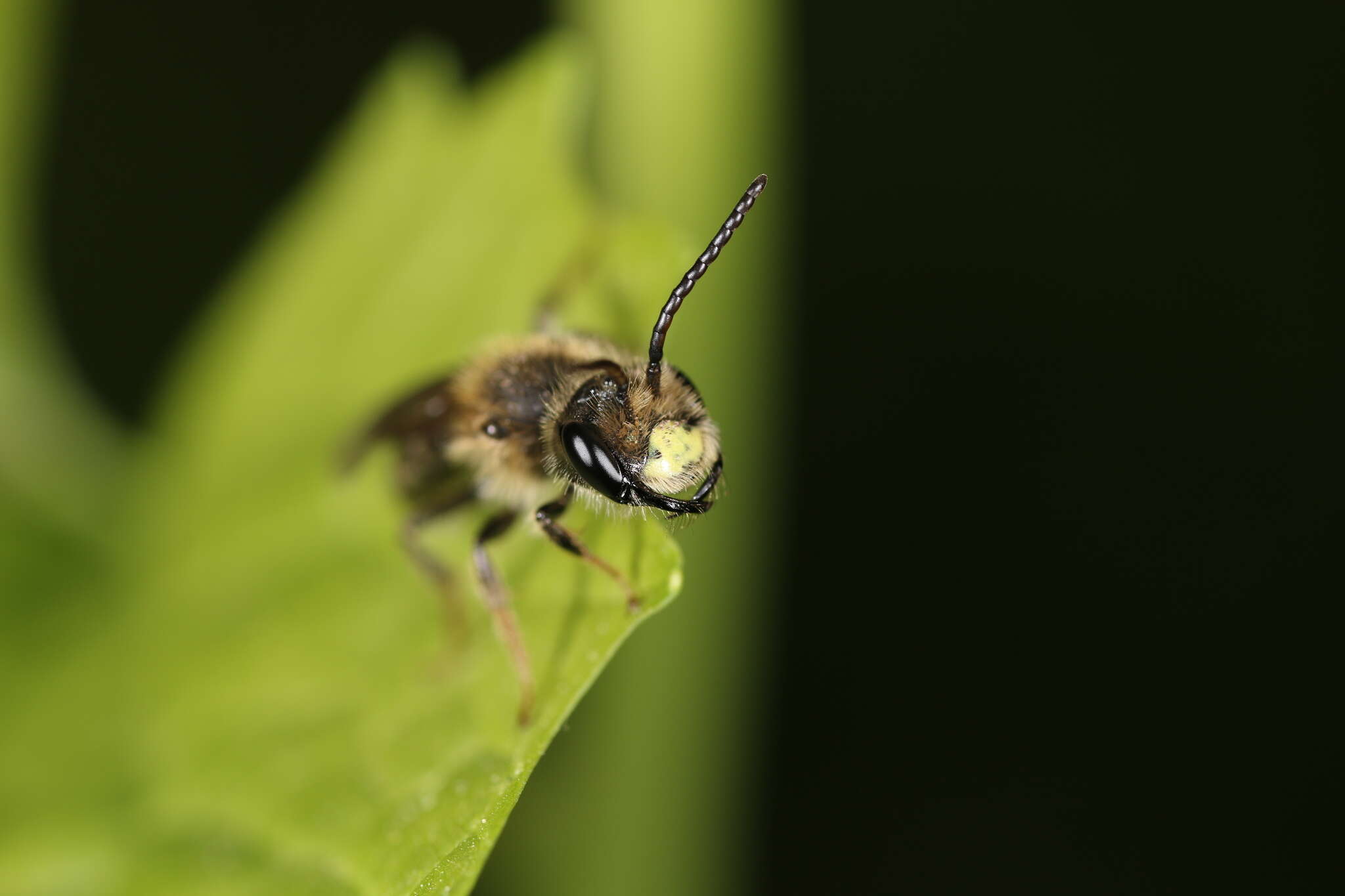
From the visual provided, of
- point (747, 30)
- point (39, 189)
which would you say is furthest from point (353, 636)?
point (39, 189)

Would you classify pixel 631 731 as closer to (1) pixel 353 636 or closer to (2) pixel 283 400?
→ (1) pixel 353 636

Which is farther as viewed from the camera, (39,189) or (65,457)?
(39,189)

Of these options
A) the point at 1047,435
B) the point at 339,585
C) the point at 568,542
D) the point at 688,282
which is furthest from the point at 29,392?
the point at 1047,435

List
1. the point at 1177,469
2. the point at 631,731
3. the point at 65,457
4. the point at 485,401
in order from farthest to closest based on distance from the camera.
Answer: the point at 1177,469
the point at 65,457
the point at 631,731
the point at 485,401

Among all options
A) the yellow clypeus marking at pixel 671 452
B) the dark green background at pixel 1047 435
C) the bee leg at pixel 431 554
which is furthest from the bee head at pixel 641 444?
the dark green background at pixel 1047 435

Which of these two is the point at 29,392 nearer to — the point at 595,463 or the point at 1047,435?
the point at 595,463

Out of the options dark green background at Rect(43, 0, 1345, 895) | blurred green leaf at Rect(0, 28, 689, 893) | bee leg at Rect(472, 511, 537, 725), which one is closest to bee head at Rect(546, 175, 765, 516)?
blurred green leaf at Rect(0, 28, 689, 893)

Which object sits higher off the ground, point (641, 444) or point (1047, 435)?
point (1047, 435)

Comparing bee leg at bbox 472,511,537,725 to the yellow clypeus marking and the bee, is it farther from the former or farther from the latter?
the yellow clypeus marking
